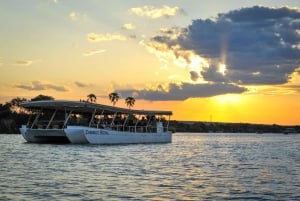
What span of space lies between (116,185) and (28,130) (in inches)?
2315

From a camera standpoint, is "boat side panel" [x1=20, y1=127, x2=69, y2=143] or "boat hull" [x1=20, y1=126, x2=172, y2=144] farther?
"boat side panel" [x1=20, y1=127, x2=69, y2=143]

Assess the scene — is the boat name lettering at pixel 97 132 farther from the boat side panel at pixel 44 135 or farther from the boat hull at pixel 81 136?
the boat side panel at pixel 44 135

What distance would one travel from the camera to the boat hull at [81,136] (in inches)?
3226

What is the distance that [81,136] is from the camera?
271 ft

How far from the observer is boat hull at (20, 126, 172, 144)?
269 ft

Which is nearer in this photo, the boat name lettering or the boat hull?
the boat hull

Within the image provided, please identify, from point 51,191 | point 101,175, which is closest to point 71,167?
point 101,175

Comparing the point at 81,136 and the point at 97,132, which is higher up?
the point at 97,132

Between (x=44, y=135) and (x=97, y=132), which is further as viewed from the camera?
(x=97, y=132)

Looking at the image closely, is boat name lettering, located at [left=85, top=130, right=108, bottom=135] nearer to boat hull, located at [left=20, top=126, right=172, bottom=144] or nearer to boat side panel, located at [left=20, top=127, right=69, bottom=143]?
boat hull, located at [left=20, top=126, right=172, bottom=144]

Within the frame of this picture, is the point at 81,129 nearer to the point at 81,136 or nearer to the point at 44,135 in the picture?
the point at 81,136

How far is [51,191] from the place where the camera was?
2894 centimetres

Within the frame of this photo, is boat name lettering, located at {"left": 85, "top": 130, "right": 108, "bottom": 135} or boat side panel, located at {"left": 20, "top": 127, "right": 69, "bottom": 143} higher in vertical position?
boat name lettering, located at {"left": 85, "top": 130, "right": 108, "bottom": 135}

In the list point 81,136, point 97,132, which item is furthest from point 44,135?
point 97,132
